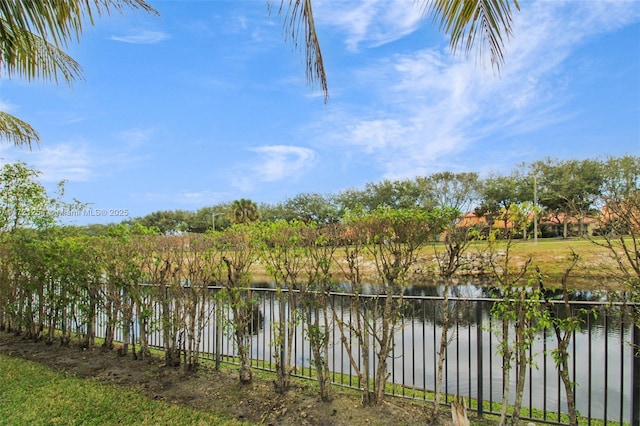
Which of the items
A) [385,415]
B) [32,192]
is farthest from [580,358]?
[32,192]

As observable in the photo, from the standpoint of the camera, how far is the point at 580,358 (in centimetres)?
692

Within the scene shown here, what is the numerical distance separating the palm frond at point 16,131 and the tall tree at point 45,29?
2.33 m

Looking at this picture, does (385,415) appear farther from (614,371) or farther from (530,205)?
(614,371)

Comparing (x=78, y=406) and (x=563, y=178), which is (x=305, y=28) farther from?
(x=563, y=178)

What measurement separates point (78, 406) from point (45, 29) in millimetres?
3849

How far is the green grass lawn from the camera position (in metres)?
3.55

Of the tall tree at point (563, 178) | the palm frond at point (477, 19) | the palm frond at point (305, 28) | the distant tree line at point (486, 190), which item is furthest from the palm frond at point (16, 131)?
the tall tree at point (563, 178)

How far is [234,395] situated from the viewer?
13.1 ft

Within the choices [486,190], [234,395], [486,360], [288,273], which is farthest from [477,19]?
[486,190]

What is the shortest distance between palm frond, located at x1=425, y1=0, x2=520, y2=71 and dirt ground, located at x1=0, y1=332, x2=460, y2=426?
10.1ft

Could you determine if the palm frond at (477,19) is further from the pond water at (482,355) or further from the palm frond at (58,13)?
the palm frond at (58,13)

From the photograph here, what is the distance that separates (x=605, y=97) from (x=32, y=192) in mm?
15894

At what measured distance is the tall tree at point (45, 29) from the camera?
373 centimetres

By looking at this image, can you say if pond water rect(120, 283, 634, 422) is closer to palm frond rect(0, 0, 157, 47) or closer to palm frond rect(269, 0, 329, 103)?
palm frond rect(269, 0, 329, 103)
